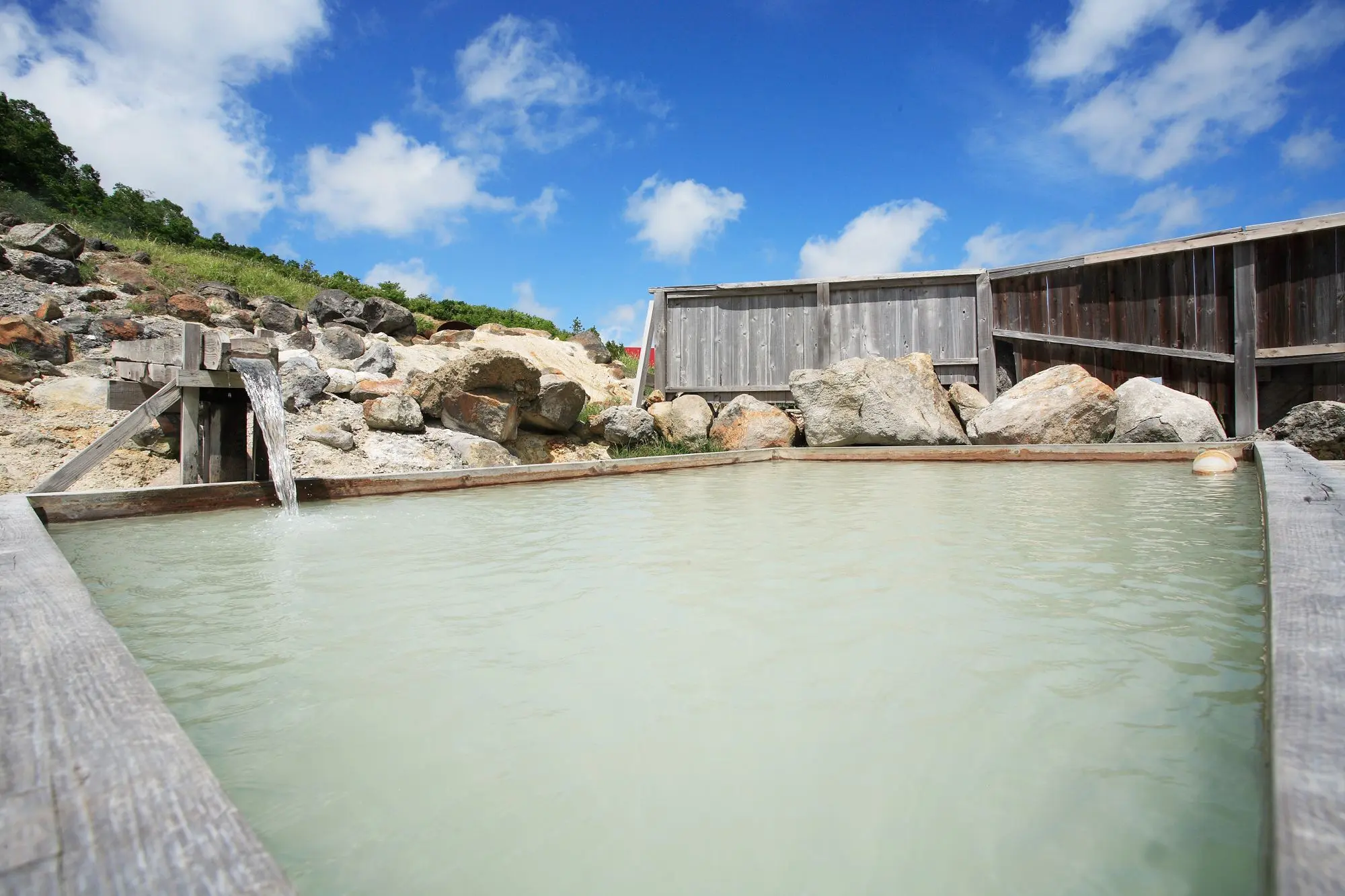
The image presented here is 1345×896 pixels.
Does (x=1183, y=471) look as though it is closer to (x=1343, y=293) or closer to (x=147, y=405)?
(x=1343, y=293)

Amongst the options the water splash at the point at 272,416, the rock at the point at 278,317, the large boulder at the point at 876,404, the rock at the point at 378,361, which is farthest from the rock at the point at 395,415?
the rock at the point at 278,317

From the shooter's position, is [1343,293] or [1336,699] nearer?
[1336,699]

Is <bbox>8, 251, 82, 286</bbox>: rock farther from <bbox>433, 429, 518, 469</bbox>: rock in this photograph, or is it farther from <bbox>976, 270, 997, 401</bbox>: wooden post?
<bbox>976, 270, 997, 401</bbox>: wooden post

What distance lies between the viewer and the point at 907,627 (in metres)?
2.02

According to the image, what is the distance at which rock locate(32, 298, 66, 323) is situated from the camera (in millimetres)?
8617

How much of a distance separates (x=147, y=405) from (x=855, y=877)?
5263mm

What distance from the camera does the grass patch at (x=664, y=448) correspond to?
28.8 feet

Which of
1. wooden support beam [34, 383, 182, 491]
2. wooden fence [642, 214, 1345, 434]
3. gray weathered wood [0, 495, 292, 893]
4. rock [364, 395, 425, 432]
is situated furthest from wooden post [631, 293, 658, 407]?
gray weathered wood [0, 495, 292, 893]

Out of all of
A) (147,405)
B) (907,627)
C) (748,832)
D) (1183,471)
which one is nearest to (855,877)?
(748,832)

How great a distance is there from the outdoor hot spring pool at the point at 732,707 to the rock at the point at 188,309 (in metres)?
8.90

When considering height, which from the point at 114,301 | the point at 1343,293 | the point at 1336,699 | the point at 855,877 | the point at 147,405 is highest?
the point at 114,301

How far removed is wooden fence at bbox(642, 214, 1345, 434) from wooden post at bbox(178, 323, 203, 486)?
6307mm

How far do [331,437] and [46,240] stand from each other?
26.7 ft

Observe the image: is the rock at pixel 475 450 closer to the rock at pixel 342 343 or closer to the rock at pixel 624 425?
the rock at pixel 624 425
